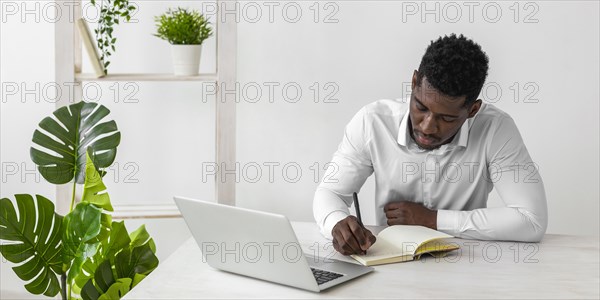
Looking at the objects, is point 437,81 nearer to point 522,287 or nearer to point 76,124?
point 522,287

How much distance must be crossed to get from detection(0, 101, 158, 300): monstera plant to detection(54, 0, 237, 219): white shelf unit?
225 mm

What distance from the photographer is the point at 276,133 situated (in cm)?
330

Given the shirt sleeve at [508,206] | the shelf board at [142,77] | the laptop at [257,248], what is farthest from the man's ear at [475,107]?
the shelf board at [142,77]

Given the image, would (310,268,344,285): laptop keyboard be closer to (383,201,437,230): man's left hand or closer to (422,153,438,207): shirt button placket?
(383,201,437,230): man's left hand

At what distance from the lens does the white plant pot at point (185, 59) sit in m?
2.90

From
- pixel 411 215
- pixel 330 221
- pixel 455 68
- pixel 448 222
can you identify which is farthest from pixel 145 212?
pixel 455 68

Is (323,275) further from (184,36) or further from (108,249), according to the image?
(184,36)

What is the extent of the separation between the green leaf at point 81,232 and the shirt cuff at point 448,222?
3.48ft

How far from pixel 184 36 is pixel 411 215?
121cm

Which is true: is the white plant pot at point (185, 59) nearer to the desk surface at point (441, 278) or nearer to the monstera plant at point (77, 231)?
the monstera plant at point (77, 231)

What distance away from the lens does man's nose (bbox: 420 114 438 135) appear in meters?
2.20

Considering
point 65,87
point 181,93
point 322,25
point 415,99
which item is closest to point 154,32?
point 181,93

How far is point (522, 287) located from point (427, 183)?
745mm

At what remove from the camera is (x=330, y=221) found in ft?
7.14
